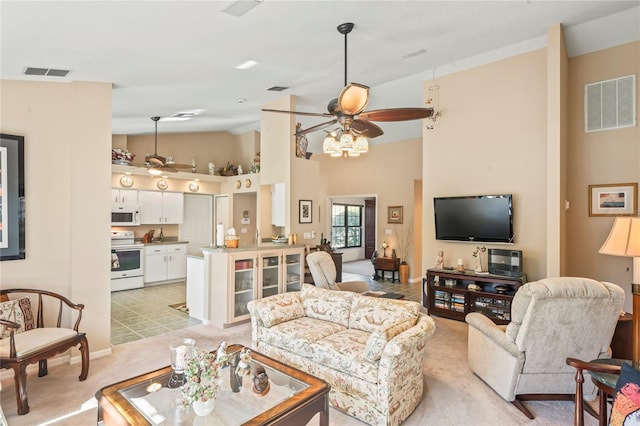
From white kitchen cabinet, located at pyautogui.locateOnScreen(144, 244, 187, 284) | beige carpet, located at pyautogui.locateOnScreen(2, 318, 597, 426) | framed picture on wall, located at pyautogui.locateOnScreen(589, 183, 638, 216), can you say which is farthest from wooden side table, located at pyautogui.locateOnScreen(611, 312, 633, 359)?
white kitchen cabinet, located at pyautogui.locateOnScreen(144, 244, 187, 284)

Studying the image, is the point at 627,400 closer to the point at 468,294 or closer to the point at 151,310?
the point at 468,294

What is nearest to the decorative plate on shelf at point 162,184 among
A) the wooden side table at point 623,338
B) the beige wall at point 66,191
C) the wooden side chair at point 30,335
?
the beige wall at point 66,191

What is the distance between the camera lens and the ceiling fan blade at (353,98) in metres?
2.97

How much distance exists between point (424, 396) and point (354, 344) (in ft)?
2.53

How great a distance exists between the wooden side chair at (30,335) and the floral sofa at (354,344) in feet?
5.34

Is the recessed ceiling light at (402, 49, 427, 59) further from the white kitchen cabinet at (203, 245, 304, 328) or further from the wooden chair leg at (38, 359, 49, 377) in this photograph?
the wooden chair leg at (38, 359, 49, 377)

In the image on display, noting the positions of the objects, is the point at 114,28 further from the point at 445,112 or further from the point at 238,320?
the point at 445,112

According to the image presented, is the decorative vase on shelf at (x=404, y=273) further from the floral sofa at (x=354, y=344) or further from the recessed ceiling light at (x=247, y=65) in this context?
the recessed ceiling light at (x=247, y=65)

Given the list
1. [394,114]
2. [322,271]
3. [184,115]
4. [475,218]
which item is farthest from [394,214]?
[184,115]

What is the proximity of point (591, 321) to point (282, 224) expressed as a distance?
441 centimetres

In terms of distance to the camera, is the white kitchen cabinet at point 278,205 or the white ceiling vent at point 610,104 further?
the white kitchen cabinet at point 278,205

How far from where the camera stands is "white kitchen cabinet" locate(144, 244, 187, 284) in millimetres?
7250

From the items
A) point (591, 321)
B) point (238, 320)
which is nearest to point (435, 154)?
point (591, 321)

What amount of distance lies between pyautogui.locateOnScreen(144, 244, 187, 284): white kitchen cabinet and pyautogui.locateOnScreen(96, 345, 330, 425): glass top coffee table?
18.6 feet
